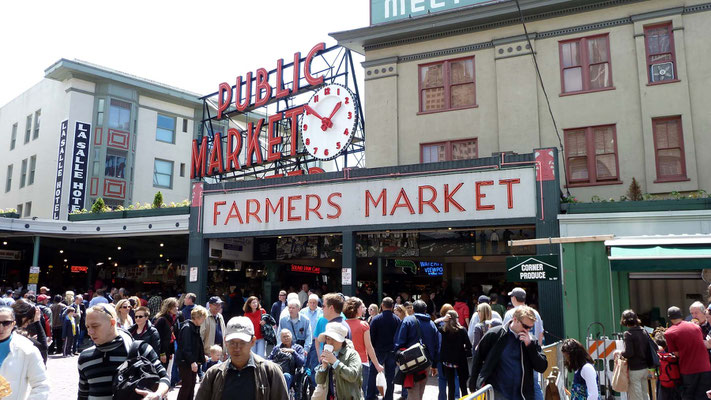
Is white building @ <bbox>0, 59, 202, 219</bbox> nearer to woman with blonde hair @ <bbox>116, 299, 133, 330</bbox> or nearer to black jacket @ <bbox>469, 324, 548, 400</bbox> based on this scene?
woman with blonde hair @ <bbox>116, 299, 133, 330</bbox>

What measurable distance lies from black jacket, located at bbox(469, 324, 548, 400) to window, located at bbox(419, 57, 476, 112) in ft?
48.3

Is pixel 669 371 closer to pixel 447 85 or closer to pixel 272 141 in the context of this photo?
pixel 447 85

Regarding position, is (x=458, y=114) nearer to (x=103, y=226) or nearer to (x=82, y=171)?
(x=103, y=226)

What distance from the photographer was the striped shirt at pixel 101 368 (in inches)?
200

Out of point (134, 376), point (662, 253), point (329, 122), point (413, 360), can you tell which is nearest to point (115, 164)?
point (329, 122)

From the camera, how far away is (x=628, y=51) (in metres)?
18.6

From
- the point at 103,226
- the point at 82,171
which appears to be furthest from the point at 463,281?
the point at 82,171

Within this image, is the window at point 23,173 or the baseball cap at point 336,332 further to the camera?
the window at point 23,173

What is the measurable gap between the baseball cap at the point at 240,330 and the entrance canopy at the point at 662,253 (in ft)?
33.8

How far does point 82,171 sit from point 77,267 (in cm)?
535

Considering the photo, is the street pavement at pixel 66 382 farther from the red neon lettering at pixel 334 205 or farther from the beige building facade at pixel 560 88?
the beige building facade at pixel 560 88

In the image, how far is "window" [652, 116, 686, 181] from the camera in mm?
17719

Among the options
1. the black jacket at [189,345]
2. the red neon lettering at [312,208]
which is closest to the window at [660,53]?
the red neon lettering at [312,208]

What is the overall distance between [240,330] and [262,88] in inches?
921
